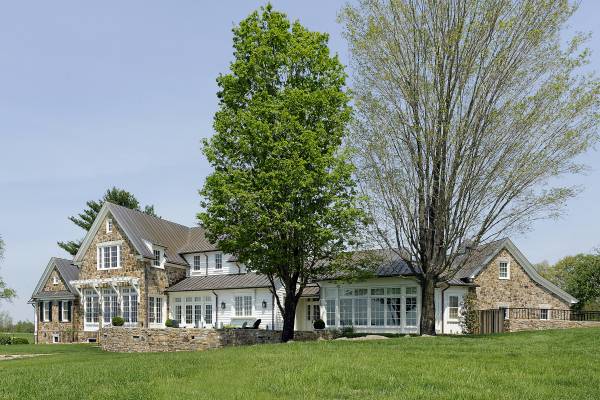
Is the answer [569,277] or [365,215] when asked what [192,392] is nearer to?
[365,215]

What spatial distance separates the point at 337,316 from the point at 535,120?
54.2 ft

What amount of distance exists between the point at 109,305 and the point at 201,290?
6.39 metres

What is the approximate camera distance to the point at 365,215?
2630 cm

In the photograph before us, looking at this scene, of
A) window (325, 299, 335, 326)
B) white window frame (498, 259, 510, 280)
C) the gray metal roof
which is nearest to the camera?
white window frame (498, 259, 510, 280)

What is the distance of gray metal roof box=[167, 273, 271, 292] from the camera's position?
38.9 metres

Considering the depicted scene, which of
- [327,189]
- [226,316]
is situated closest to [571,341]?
[327,189]

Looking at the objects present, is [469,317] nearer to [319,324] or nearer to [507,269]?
[507,269]

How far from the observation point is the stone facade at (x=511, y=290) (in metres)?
34.4

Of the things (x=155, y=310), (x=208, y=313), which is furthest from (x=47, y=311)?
(x=208, y=313)

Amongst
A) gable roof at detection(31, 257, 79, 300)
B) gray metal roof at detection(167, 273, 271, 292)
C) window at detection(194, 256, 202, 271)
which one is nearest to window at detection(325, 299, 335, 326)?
gray metal roof at detection(167, 273, 271, 292)

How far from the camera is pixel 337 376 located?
1312 cm

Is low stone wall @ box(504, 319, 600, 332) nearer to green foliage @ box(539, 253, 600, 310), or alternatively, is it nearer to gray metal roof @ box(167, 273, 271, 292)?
gray metal roof @ box(167, 273, 271, 292)

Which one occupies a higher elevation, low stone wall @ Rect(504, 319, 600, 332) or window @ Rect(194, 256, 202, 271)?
window @ Rect(194, 256, 202, 271)

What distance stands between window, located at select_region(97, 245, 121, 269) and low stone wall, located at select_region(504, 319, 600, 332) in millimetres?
24115
